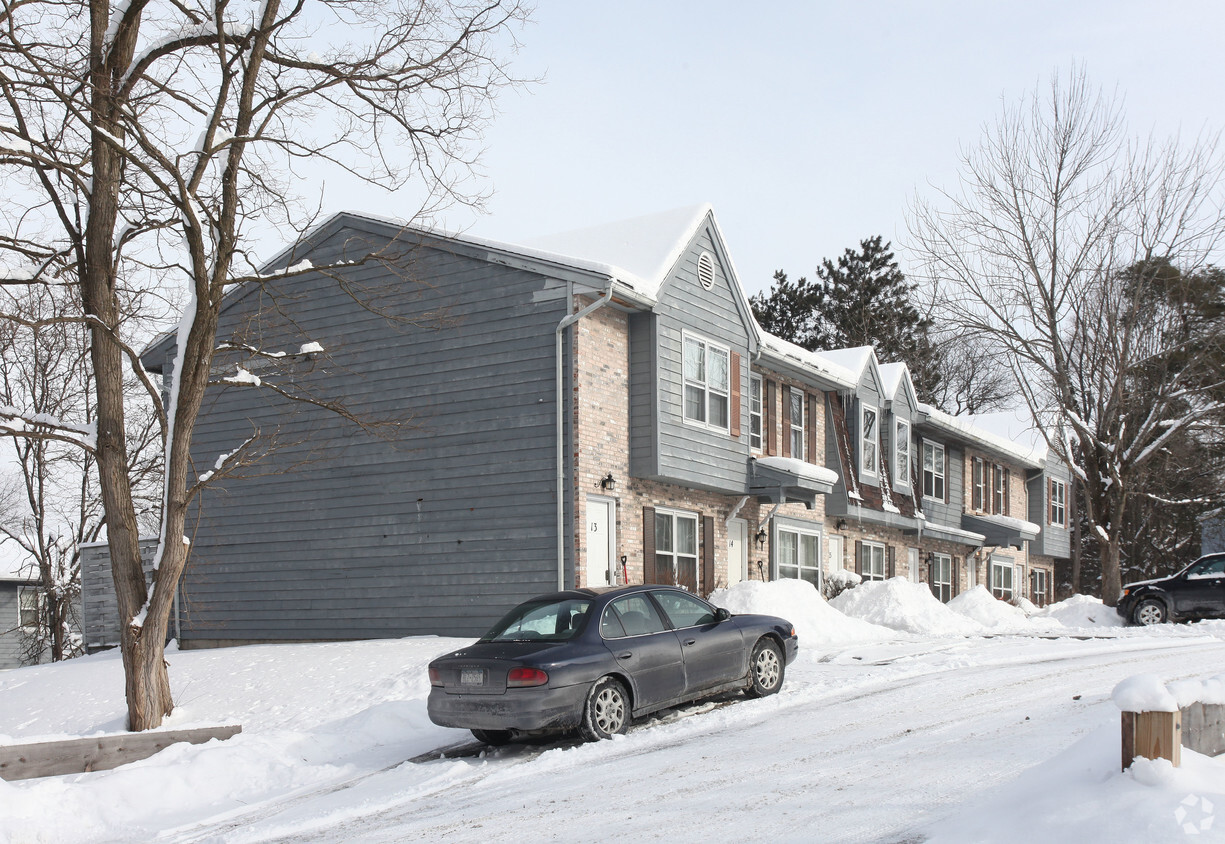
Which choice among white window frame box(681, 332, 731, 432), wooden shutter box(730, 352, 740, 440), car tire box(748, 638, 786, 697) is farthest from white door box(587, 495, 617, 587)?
car tire box(748, 638, 786, 697)

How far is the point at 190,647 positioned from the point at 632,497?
9.55 metres

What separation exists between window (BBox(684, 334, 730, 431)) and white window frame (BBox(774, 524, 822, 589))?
3976 millimetres

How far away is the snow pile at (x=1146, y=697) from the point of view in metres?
5.25

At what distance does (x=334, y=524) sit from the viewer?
20188 mm

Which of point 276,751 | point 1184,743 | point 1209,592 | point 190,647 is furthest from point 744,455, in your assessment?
point 1184,743

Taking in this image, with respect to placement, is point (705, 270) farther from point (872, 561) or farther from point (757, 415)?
point (872, 561)

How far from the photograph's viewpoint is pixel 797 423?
25.2m

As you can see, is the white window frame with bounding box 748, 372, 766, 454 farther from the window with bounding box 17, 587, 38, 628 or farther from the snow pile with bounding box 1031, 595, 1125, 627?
the window with bounding box 17, 587, 38, 628

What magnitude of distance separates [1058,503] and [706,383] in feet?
96.5

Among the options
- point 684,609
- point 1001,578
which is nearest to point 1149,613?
point 684,609

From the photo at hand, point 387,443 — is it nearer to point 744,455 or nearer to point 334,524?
point 334,524

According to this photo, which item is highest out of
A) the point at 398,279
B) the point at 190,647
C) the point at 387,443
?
the point at 398,279

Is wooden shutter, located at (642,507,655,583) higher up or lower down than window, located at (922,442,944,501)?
lower down

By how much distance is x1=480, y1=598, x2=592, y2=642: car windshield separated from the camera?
10.4 metres
